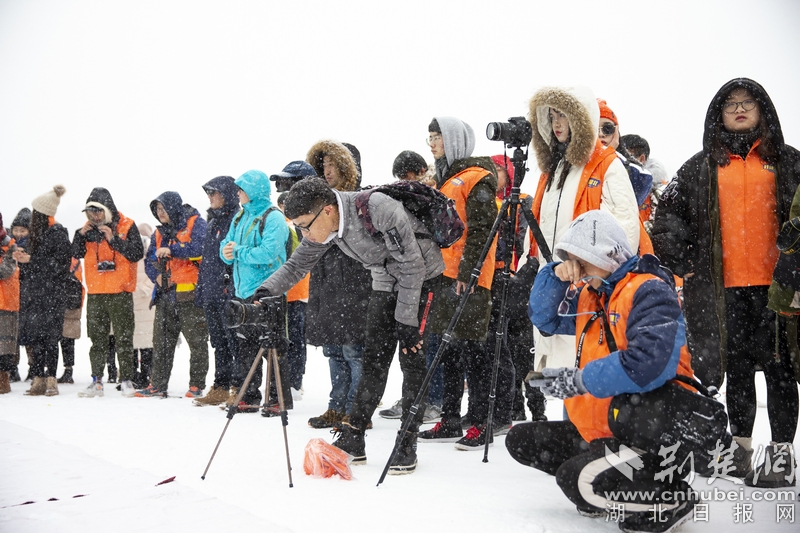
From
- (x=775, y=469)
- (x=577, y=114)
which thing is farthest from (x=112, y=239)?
(x=775, y=469)

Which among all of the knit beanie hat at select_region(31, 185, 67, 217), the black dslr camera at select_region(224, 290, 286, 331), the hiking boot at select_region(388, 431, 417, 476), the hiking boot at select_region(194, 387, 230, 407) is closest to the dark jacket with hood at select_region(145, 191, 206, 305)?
the knit beanie hat at select_region(31, 185, 67, 217)

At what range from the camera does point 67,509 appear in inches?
120

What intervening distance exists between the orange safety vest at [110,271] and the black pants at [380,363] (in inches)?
167

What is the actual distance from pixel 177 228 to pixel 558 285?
511 centimetres

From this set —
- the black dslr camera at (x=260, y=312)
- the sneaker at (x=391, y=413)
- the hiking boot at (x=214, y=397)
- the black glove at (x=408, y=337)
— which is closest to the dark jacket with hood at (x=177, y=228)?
the hiking boot at (x=214, y=397)

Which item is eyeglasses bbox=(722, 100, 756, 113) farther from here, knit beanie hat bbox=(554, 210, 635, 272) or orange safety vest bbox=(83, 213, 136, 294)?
orange safety vest bbox=(83, 213, 136, 294)

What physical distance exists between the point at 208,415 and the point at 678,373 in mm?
4013

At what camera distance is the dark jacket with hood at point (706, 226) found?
141 inches

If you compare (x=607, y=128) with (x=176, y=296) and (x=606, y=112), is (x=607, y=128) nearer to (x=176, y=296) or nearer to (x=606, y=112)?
(x=606, y=112)

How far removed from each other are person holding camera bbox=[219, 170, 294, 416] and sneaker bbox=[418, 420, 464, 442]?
1.70 metres

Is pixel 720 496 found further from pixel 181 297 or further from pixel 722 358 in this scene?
pixel 181 297

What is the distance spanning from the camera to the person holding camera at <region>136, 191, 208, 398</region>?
22.5 feet

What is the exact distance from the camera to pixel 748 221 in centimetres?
360

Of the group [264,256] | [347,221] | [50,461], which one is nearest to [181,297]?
[264,256]
